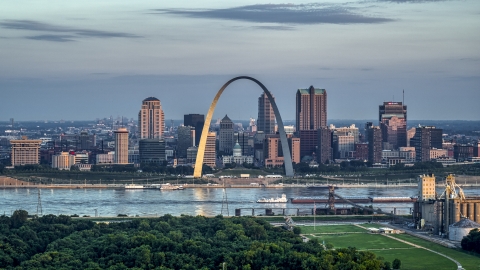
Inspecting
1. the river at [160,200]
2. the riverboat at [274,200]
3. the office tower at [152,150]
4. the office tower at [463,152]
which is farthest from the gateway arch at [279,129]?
the office tower at [463,152]

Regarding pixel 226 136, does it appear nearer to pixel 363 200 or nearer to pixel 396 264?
pixel 363 200

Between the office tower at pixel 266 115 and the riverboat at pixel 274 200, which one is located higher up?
the office tower at pixel 266 115

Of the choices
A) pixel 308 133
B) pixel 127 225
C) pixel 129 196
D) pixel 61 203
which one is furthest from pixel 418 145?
pixel 127 225

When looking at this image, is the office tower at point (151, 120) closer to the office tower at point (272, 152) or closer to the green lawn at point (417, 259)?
the office tower at point (272, 152)

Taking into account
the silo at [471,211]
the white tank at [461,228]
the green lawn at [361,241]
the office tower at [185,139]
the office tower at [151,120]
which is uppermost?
the office tower at [151,120]

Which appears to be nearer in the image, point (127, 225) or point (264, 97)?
point (127, 225)

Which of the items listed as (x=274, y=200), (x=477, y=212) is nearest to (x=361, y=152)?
(x=274, y=200)

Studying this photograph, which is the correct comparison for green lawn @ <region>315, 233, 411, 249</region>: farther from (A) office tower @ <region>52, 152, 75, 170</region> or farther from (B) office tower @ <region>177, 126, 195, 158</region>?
(B) office tower @ <region>177, 126, 195, 158</region>

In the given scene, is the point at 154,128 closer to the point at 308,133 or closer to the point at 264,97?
the point at 264,97
